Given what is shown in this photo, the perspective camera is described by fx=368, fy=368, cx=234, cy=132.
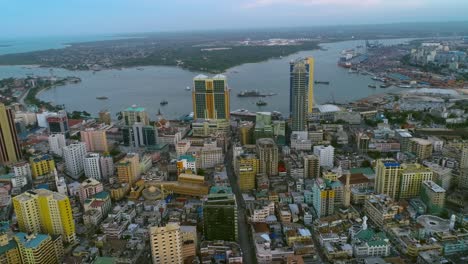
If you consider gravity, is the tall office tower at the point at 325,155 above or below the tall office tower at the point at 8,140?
below

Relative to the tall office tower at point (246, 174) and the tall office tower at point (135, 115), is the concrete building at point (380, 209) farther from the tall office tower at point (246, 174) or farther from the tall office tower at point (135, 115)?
the tall office tower at point (135, 115)

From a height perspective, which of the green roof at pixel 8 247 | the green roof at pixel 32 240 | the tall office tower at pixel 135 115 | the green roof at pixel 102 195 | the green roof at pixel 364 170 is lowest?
the green roof at pixel 364 170

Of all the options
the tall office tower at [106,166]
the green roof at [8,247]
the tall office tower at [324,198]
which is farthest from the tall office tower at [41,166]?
the tall office tower at [324,198]

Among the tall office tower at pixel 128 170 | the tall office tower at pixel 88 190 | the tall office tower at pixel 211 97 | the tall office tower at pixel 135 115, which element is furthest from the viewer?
the tall office tower at pixel 211 97

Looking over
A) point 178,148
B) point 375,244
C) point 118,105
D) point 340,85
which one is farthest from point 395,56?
point 375,244

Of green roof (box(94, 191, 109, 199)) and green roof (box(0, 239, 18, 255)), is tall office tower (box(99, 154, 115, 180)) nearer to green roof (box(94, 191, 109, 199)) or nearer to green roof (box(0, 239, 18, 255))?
green roof (box(94, 191, 109, 199))

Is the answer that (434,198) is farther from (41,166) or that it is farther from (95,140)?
(95,140)

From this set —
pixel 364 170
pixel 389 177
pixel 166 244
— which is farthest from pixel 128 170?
pixel 389 177

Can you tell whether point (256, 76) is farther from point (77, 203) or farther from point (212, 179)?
point (77, 203)
